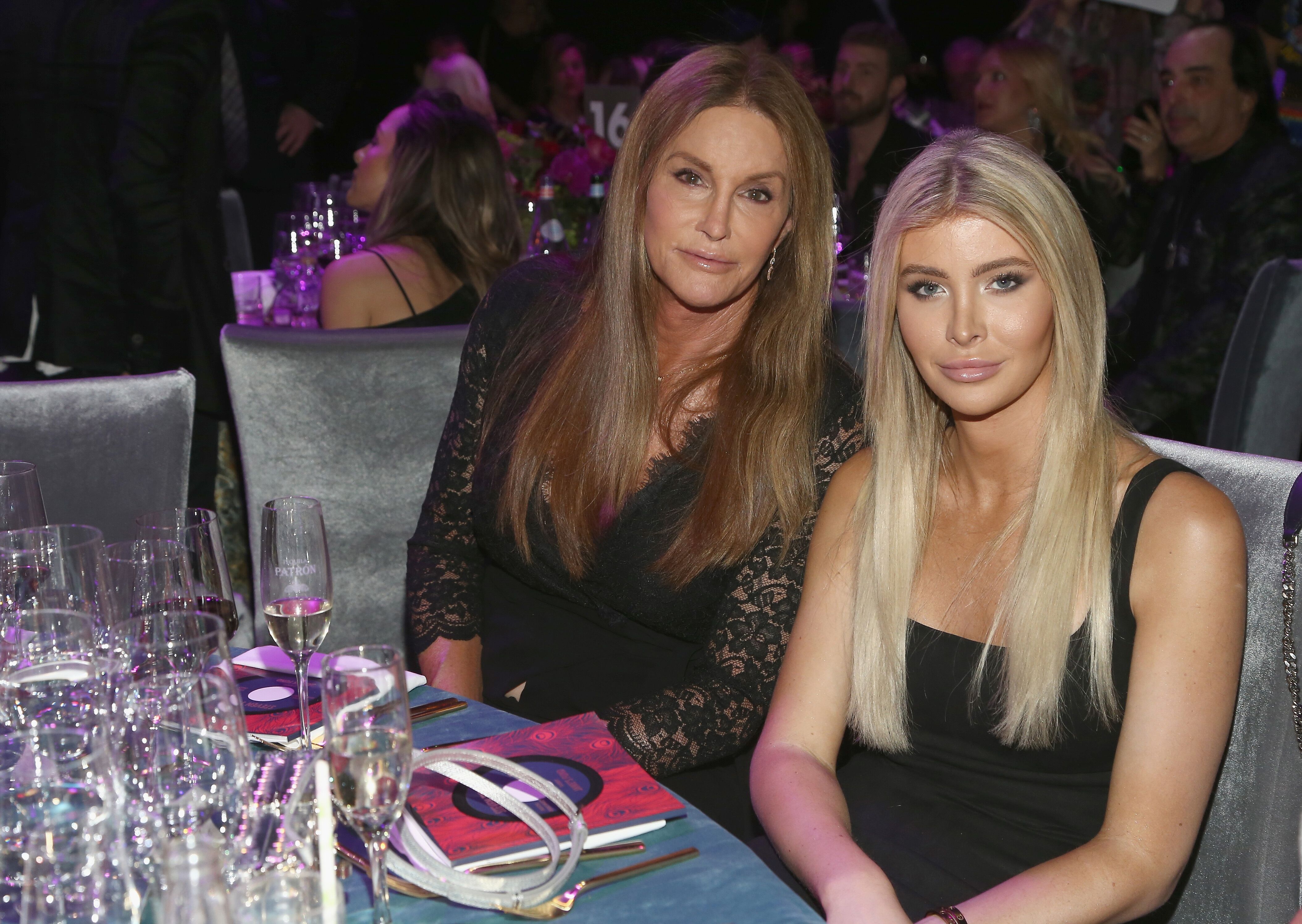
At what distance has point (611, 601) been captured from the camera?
2154 millimetres

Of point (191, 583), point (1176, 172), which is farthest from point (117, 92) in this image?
point (1176, 172)

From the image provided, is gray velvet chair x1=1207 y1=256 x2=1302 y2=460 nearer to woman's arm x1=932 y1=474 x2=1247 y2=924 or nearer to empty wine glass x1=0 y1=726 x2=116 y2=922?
woman's arm x1=932 y1=474 x2=1247 y2=924

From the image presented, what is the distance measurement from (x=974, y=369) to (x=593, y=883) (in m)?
0.95

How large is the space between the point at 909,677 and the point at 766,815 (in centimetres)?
30

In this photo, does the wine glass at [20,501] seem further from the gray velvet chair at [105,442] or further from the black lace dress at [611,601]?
the black lace dress at [611,601]

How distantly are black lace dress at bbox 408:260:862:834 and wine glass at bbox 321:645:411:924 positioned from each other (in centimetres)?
98

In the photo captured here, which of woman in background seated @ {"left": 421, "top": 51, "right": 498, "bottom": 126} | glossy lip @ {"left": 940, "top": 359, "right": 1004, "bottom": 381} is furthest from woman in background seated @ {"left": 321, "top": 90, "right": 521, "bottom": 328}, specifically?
woman in background seated @ {"left": 421, "top": 51, "right": 498, "bottom": 126}

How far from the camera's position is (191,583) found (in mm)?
1388

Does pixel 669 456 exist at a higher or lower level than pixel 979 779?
higher

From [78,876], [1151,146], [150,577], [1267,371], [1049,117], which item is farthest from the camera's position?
[1151,146]

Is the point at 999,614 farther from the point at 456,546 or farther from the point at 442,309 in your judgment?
the point at 442,309

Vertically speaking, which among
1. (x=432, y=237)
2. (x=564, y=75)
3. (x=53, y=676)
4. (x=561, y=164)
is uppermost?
(x=564, y=75)

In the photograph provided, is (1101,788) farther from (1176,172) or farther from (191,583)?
(1176,172)

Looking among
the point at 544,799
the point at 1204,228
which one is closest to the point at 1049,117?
the point at 1204,228
